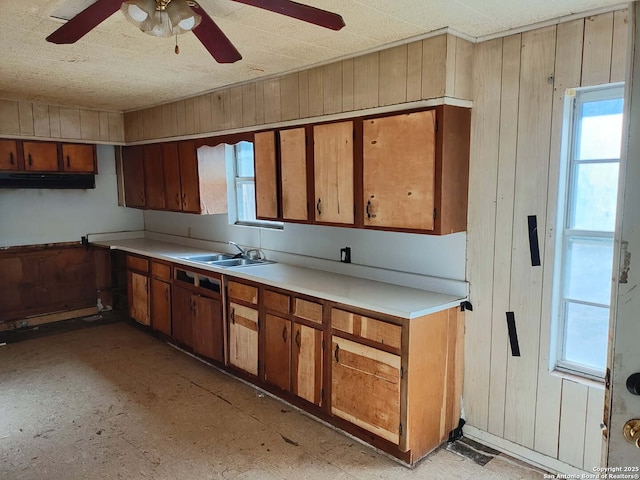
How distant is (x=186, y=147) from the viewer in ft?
14.4

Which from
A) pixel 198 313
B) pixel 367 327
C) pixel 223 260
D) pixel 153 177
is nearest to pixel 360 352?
pixel 367 327

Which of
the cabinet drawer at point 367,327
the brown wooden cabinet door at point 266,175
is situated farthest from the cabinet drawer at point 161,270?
the cabinet drawer at point 367,327

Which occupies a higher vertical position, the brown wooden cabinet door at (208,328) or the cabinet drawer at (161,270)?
the cabinet drawer at (161,270)

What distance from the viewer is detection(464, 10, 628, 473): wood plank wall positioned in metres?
2.31

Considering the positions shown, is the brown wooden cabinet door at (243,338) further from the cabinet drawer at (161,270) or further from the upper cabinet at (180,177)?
the upper cabinet at (180,177)

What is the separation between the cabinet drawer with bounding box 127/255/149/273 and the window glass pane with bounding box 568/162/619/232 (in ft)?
12.3

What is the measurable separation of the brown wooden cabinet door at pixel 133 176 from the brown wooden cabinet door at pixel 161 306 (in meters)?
1.15

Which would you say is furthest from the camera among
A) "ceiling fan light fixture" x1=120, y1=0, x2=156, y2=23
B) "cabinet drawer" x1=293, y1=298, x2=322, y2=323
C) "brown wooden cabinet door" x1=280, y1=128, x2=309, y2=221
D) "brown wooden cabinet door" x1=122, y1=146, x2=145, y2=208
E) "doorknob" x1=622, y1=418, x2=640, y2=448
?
"brown wooden cabinet door" x1=122, y1=146, x2=145, y2=208

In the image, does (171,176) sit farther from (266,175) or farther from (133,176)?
Answer: (266,175)

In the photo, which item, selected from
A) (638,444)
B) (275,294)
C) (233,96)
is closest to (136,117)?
(233,96)

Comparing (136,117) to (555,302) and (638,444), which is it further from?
(638,444)

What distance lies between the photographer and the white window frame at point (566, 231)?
2311 millimetres

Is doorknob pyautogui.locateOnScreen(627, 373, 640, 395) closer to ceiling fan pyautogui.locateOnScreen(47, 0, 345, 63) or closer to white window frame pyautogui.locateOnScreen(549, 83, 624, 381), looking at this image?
white window frame pyautogui.locateOnScreen(549, 83, 624, 381)

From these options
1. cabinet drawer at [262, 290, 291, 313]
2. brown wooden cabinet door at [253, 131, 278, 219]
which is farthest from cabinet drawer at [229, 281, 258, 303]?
brown wooden cabinet door at [253, 131, 278, 219]
